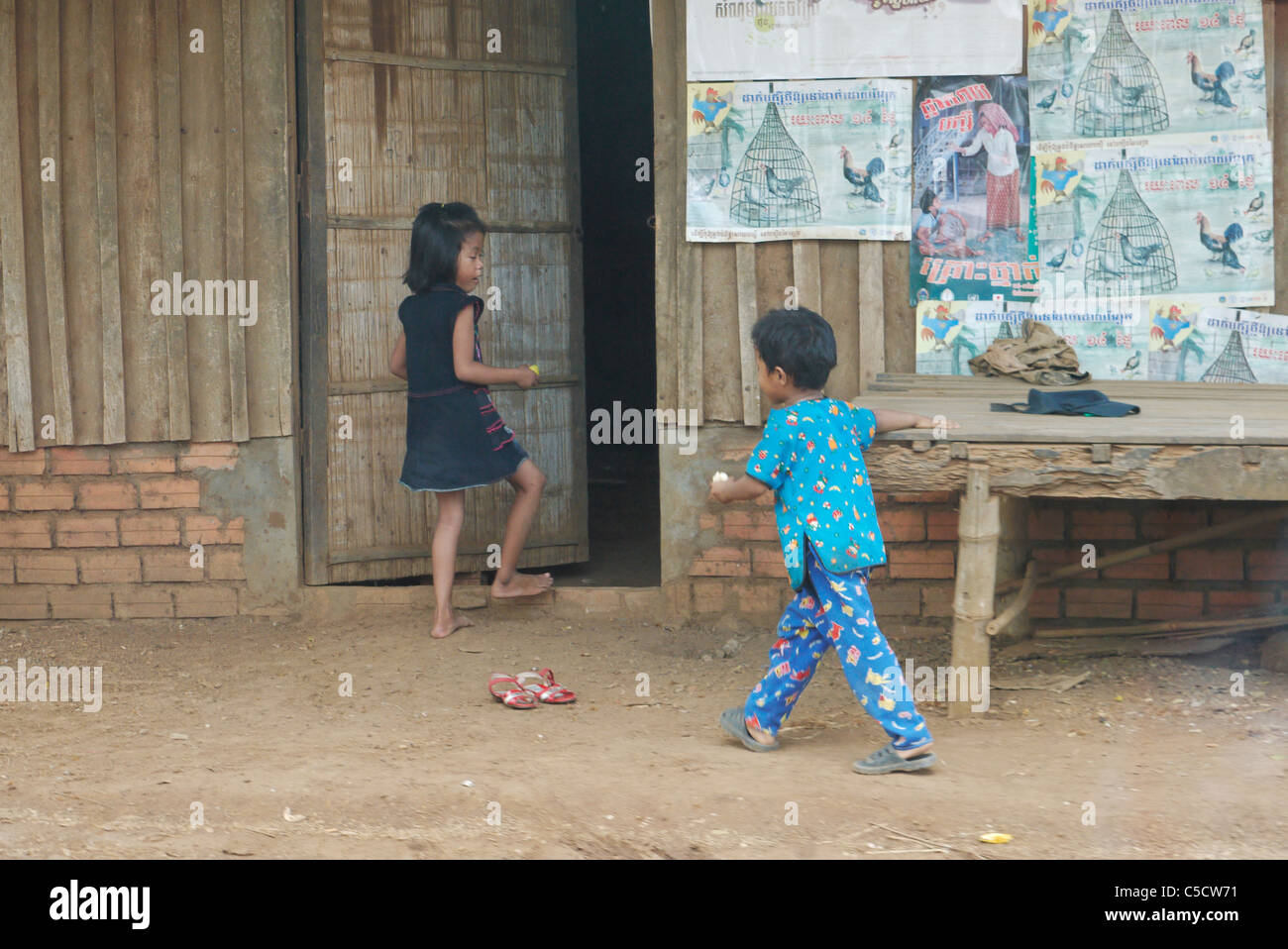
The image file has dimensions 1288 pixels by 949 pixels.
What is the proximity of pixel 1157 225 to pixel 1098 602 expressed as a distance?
1.50 m

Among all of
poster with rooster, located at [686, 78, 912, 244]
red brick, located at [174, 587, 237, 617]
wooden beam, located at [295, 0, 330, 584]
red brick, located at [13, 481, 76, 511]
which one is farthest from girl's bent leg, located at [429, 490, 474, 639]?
red brick, located at [13, 481, 76, 511]

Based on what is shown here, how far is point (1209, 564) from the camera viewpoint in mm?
5289

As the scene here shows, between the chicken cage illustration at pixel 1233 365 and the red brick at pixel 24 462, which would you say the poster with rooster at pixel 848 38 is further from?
the red brick at pixel 24 462

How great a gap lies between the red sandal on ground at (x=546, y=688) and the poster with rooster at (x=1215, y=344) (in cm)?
258

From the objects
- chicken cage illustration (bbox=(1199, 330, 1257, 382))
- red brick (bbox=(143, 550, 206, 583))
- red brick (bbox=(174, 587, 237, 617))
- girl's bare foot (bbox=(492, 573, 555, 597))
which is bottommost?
red brick (bbox=(174, 587, 237, 617))

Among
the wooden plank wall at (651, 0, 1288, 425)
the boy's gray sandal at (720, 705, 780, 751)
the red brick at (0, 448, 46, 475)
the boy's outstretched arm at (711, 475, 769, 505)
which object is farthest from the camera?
the red brick at (0, 448, 46, 475)

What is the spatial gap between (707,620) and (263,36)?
3.09 m

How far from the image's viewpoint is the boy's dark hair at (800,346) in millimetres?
3869

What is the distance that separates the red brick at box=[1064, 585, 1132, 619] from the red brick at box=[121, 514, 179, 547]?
3792 millimetres

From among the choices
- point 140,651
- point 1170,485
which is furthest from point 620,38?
point 1170,485

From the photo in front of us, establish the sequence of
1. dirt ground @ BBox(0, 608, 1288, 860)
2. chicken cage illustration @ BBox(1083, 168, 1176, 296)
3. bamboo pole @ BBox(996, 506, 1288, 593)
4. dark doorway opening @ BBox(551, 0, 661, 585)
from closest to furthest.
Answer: dirt ground @ BBox(0, 608, 1288, 860) < bamboo pole @ BBox(996, 506, 1288, 593) < chicken cage illustration @ BBox(1083, 168, 1176, 296) < dark doorway opening @ BBox(551, 0, 661, 585)

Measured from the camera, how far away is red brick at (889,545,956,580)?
5.48 meters

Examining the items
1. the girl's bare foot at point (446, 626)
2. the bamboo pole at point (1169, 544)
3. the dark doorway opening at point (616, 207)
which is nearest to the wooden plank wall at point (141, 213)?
the girl's bare foot at point (446, 626)

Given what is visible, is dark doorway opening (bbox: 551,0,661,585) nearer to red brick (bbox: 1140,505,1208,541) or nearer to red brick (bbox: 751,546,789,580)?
red brick (bbox: 751,546,789,580)
